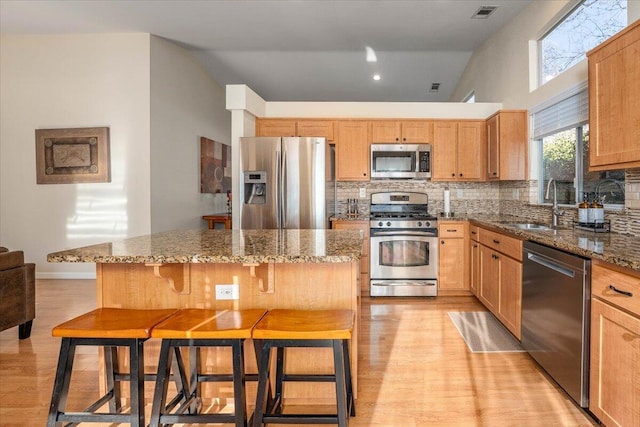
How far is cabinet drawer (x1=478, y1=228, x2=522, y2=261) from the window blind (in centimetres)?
113

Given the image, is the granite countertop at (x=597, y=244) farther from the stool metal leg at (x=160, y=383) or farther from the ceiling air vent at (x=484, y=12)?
the ceiling air vent at (x=484, y=12)

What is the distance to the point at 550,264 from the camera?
A: 2354mm

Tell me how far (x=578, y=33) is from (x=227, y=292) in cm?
362

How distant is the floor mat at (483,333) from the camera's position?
9.84ft

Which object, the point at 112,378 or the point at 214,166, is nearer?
the point at 112,378

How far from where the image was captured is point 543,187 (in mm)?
4082

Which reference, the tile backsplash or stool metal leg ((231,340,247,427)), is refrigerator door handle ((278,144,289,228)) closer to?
the tile backsplash

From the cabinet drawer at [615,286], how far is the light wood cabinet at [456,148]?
3.09 meters

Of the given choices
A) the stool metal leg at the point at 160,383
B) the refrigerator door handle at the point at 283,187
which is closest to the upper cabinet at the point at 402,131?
the refrigerator door handle at the point at 283,187

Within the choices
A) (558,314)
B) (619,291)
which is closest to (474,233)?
(558,314)

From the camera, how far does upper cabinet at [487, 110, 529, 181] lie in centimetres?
423

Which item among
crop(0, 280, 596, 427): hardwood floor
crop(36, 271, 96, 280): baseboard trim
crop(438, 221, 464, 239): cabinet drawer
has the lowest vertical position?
crop(0, 280, 596, 427): hardwood floor

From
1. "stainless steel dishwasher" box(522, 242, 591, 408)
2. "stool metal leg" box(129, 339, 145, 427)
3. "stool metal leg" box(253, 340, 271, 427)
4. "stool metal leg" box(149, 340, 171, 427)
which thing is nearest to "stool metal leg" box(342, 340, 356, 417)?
"stool metal leg" box(253, 340, 271, 427)

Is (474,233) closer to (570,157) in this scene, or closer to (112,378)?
(570,157)
